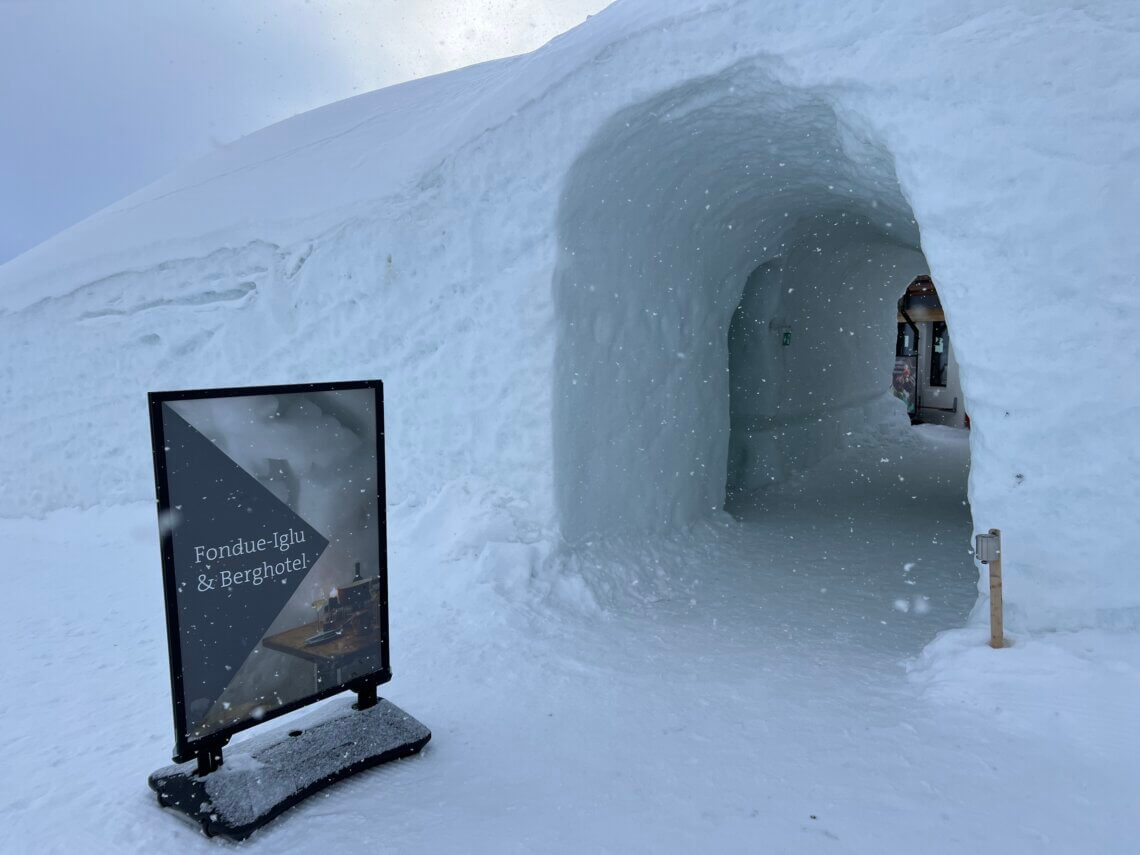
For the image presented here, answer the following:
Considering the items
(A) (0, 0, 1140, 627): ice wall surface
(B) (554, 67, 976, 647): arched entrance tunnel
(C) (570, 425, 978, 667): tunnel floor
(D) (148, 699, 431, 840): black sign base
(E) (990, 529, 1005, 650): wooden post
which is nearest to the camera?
(D) (148, 699, 431, 840): black sign base

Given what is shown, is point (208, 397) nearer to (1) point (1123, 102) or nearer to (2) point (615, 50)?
(2) point (615, 50)

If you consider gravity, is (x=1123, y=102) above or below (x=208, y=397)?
above

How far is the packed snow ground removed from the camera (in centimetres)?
295

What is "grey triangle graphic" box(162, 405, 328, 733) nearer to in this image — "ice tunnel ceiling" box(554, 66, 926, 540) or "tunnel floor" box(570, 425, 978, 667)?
"tunnel floor" box(570, 425, 978, 667)

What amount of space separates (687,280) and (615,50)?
8.17ft

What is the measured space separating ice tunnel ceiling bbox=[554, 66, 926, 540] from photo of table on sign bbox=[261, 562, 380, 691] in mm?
2625

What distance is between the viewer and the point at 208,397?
3014mm

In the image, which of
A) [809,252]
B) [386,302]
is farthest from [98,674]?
[809,252]

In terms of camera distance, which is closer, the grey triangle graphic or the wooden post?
the grey triangle graphic

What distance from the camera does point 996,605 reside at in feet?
13.5

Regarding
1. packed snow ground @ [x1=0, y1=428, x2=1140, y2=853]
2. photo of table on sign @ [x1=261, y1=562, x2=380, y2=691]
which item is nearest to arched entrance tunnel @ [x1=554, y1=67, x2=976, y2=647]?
packed snow ground @ [x1=0, y1=428, x2=1140, y2=853]

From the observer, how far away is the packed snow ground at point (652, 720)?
2949 mm

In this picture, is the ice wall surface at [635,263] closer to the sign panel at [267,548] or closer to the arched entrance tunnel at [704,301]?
the arched entrance tunnel at [704,301]

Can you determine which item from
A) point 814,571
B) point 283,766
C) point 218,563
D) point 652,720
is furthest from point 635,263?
point 283,766
